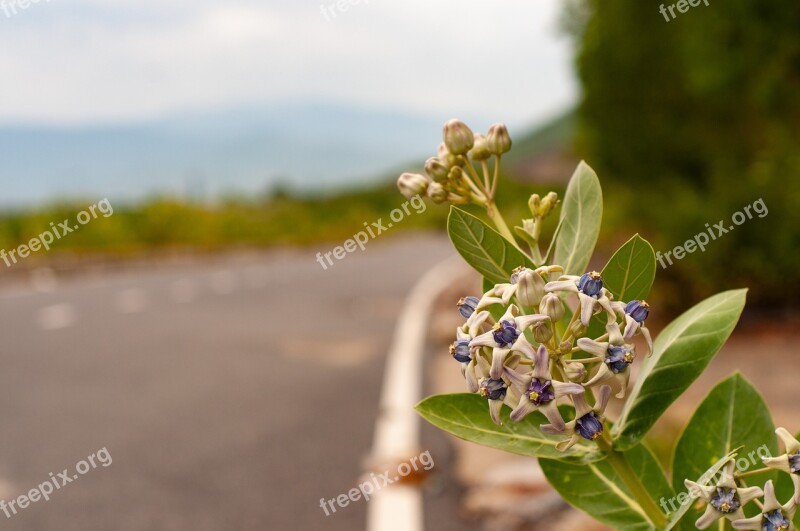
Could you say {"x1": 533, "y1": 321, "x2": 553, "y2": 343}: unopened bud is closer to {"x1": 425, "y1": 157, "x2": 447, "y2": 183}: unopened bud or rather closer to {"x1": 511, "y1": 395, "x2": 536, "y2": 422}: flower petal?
{"x1": 511, "y1": 395, "x2": 536, "y2": 422}: flower petal

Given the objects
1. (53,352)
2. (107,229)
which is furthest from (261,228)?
(53,352)

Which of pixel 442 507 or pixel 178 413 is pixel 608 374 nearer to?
pixel 442 507

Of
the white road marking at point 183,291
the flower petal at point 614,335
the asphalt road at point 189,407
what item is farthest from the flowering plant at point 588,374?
the white road marking at point 183,291

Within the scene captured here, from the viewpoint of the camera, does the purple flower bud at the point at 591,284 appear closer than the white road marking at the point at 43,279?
Yes
